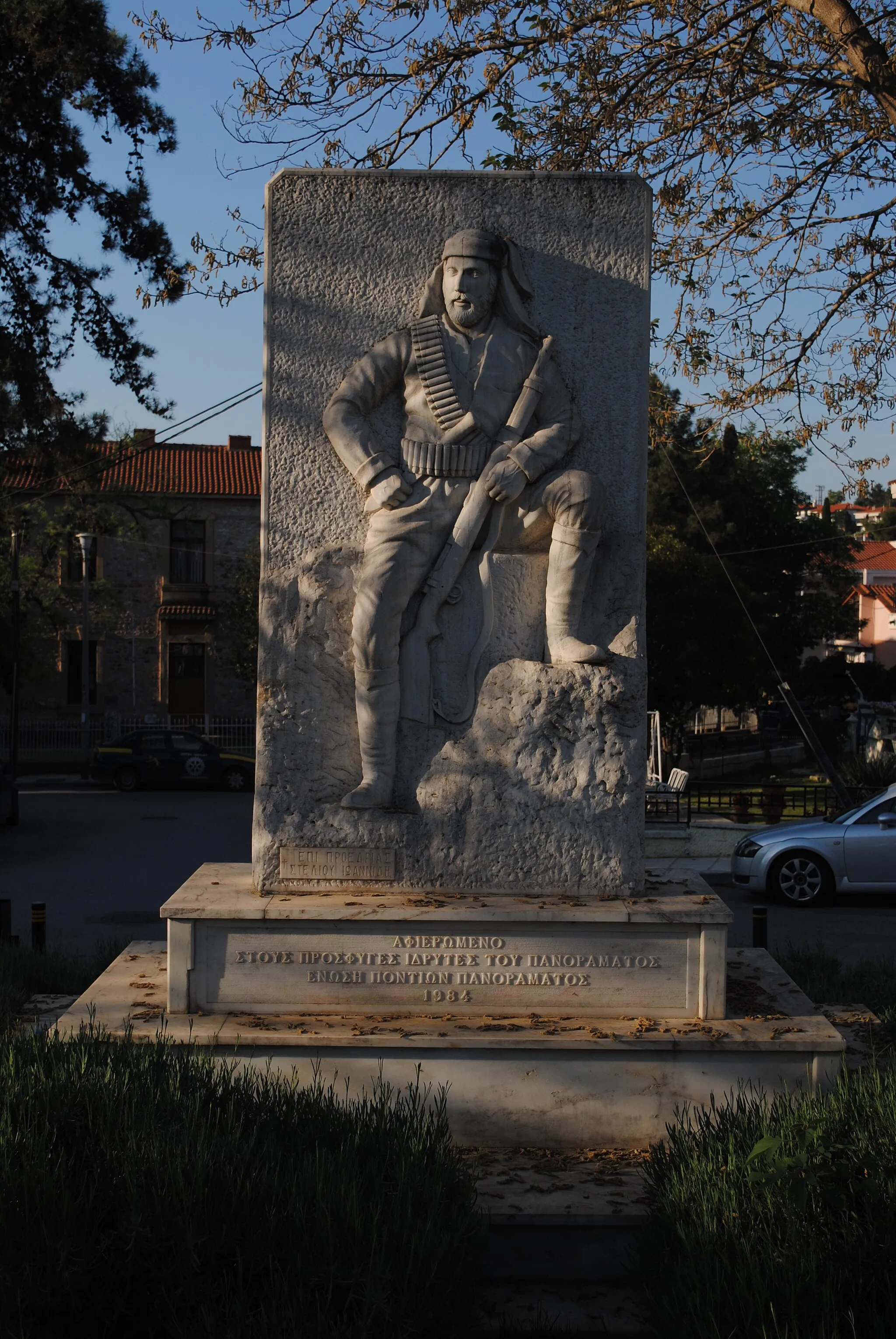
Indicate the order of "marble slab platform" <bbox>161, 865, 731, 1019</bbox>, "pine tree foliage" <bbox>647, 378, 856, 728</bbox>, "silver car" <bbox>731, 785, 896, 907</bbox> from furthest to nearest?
1. "pine tree foliage" <bbox>647, 378, 856, 728</bbox>
2. "silver car" <bbox>731, 785, 896, 907</bbox>
3. "marble slab platform" <bbox>161, 865, 731, 1019</bbox>

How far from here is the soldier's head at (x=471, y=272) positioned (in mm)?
5293

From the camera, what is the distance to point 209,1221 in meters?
3.25

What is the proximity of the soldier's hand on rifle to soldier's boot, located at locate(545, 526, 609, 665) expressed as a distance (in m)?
0.23

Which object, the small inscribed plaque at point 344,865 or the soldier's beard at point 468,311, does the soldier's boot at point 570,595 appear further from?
the small inscribed plaque at point 344,865

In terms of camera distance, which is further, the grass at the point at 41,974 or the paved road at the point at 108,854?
the paved road at the point at 108,854

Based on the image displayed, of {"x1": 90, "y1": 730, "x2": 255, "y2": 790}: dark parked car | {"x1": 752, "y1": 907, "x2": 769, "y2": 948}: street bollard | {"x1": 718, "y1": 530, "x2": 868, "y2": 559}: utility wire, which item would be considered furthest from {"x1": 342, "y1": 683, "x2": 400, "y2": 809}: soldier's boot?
{"x1": 718, "y1": 530, "x2": 868, "y2": 559}: utility wire

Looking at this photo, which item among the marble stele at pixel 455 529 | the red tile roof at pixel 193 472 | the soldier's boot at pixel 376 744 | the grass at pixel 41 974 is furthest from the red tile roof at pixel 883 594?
the soldier's boot at pixel 376 744

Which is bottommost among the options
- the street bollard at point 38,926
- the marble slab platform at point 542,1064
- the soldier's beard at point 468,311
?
the street bollard at point 38,926

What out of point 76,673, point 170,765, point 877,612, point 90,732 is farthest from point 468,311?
point 877,612

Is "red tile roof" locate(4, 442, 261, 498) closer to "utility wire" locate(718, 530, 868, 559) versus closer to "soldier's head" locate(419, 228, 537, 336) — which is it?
"utility wire" locate(718, 530, 868, 559)

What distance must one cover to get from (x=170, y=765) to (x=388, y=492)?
867 inches

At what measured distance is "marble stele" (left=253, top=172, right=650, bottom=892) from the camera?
5305 millimetres

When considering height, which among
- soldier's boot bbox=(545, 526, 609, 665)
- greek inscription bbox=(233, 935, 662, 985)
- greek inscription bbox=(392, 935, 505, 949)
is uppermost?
soldier's boot bbox=(545, 526, 609, 665)

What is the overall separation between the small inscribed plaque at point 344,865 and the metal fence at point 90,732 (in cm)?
2857
